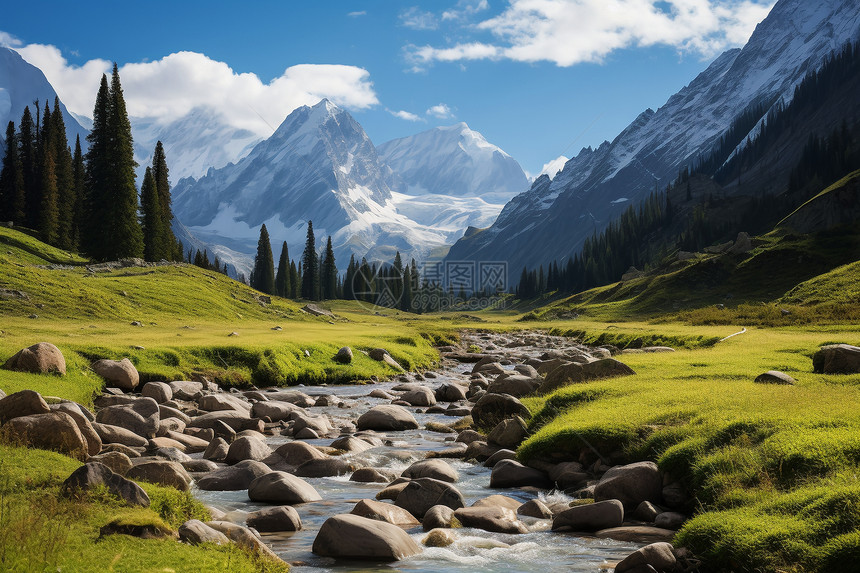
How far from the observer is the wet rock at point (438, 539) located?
11.0m

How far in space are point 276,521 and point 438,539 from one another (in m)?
3.17

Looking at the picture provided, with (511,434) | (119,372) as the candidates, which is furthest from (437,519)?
(119,372)

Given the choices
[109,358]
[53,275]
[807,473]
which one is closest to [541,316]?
[53,275]

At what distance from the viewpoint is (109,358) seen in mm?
28156

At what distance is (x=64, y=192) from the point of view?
9725 centimetres

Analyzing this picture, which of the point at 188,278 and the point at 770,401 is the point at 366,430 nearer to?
the point at 770,401

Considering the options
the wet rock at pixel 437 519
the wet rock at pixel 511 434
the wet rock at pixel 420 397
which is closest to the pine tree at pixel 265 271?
the wet rock at pixel 420 397

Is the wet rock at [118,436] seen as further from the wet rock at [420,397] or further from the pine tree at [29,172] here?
the pine tree at [29,172]

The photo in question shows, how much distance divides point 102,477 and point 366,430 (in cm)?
1433

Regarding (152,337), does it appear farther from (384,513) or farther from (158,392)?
(384,513)

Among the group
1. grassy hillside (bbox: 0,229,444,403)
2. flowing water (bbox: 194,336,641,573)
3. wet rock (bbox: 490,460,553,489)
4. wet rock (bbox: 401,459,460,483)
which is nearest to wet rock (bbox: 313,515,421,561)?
flowing water (bbox: 194,336,641,573)

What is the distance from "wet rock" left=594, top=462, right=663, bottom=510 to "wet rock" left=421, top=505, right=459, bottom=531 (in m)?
3.22

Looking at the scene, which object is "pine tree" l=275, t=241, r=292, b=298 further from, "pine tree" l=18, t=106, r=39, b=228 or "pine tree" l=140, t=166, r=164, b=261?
"pine tree" l=18, t=106, r=39, b=228

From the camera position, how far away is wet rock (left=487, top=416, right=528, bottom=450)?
18.8 meters
